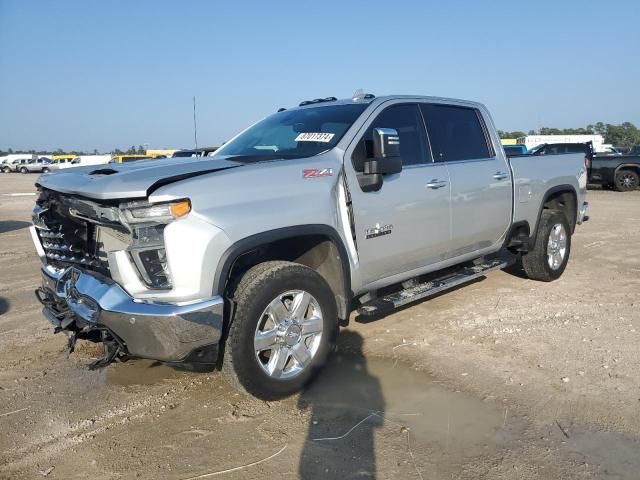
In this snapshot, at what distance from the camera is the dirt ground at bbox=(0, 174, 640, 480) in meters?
2.81

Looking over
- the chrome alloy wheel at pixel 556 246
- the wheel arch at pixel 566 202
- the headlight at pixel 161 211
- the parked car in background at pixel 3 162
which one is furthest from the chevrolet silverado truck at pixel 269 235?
the parked car in background at pixel 3 162

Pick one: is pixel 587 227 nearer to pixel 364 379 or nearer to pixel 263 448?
pixel 364 379

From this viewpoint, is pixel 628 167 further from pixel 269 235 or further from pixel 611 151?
pixel 269 235

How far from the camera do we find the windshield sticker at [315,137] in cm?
401

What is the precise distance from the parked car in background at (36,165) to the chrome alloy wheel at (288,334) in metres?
55.7

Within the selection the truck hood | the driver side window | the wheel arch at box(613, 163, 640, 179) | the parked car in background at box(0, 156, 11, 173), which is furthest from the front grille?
the parked car in background at box(0, 156, 11, 173)

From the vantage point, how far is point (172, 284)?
9.67ft

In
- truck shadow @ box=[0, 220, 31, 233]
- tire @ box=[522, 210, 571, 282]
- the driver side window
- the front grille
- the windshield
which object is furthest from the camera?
truck shadow @ box=[0, 220, 31, 233]

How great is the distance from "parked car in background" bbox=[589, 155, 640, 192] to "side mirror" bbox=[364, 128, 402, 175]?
18.2 meters

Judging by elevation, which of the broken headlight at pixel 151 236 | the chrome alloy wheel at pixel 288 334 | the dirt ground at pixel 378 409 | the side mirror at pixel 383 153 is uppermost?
the side mirror at pixel 383 153

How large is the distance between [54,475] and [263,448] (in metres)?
1.08

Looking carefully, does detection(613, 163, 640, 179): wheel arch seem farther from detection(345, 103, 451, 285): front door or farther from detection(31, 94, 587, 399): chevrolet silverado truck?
detection(345, 103, 451, 285): front door

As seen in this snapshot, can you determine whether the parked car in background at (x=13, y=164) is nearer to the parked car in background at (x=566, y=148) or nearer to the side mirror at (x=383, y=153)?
the parked car in background at (x=566, y=148)

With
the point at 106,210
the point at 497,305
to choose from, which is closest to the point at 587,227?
the point at 497,305
